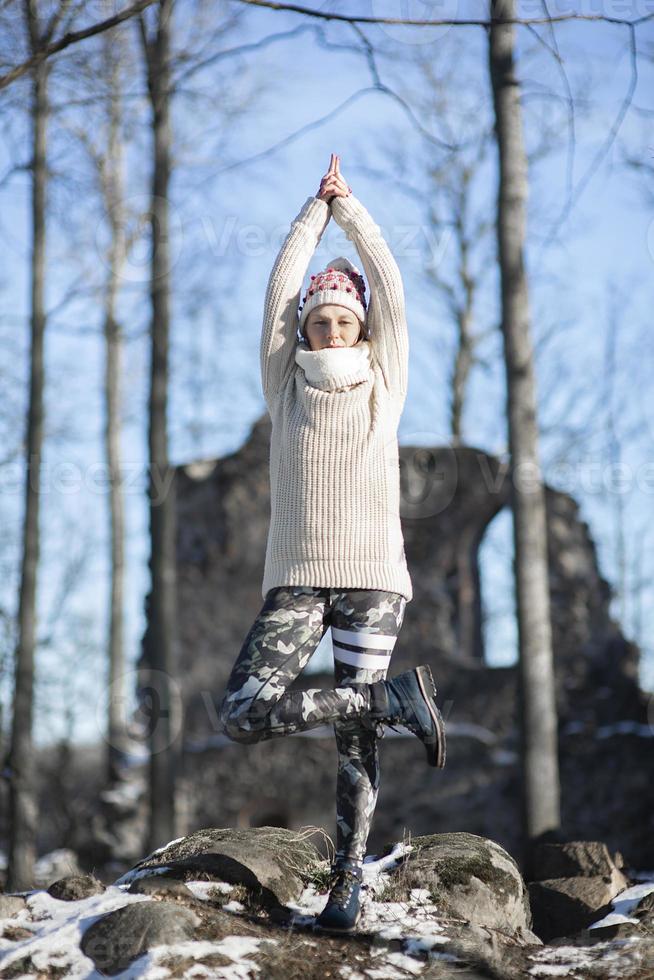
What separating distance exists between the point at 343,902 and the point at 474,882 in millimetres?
775

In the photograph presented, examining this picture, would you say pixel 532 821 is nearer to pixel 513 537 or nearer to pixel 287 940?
pixel 513 537

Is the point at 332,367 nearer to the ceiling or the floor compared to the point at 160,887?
nearer to the ceiling

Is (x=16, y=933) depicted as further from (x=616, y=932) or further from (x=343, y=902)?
(x=616, y=932)

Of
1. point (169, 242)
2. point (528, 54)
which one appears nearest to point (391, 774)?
point (169, 242)

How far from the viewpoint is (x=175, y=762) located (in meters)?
9.67

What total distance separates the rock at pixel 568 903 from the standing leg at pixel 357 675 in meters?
1.32

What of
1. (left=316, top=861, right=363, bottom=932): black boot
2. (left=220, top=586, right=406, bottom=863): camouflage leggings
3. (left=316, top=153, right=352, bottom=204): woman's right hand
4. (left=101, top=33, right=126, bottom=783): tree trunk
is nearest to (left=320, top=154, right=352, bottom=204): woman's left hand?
(left=316, top=153, right=352, bottom=204): woman's right hand

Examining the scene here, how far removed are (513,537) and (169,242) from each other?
518 centimetres

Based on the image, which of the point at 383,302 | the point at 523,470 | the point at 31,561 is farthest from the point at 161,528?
the point at 383,302

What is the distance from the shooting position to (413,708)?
12.2 ft

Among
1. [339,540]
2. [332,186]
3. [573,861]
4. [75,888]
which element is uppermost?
[332,186]

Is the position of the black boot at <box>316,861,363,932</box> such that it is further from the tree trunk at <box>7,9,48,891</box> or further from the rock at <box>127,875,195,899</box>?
the tree trunk at <box>7,9,48,891</box>

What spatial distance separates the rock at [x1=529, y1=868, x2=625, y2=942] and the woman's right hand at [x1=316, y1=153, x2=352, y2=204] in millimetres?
3205

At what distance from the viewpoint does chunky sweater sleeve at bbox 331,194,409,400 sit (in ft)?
13.9
